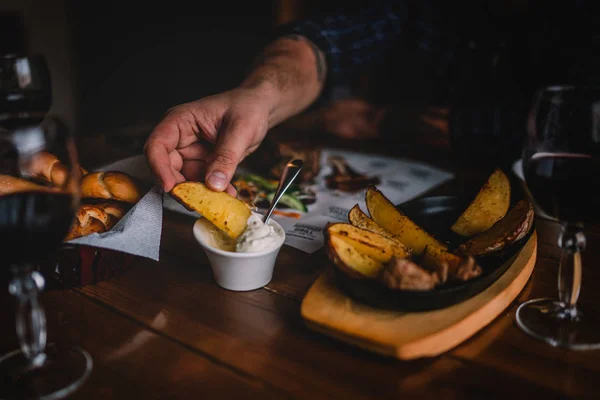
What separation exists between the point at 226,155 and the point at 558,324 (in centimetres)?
62

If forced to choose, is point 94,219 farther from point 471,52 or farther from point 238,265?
point 471,52

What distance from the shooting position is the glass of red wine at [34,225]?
0.51 metres

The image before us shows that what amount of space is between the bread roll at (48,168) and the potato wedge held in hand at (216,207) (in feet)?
0.78

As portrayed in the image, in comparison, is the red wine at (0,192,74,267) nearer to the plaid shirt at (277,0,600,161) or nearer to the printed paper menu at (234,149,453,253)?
the printed paper menu at (234,149,453,253)

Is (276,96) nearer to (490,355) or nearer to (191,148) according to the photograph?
(191,148)

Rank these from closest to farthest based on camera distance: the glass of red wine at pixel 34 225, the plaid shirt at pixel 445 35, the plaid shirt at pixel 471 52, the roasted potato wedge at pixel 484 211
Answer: the glass of red wine at pixel 34 225 < the roasted potato wedge at pixel 484 211 < the plaid shirt at pixel 471 52 < the plaid shirt at pixel 445 35

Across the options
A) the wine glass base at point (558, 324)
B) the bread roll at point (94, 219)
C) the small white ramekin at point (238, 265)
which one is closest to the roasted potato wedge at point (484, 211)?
the wine glass base at point (558, 324)

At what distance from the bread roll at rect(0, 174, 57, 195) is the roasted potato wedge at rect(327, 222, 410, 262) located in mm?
348

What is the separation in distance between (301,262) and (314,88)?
0.92m

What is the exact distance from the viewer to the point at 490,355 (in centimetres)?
62

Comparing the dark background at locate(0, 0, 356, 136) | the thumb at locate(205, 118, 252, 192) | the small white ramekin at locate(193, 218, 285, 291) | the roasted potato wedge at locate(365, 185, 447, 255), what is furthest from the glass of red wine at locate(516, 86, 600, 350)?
the dark background at locate(0, 0, 356, 136)

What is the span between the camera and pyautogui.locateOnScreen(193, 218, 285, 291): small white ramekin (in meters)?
0.74

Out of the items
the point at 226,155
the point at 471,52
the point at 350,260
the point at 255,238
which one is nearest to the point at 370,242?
the point at 350,260

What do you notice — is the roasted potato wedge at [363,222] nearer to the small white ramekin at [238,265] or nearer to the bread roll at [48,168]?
the small white ramekin at [238,265]
